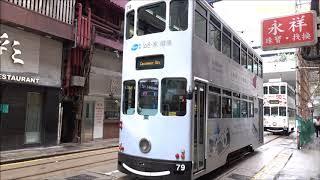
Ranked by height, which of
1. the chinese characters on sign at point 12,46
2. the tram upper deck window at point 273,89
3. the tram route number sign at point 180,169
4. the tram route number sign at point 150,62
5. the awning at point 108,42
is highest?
the awning at point 108,42

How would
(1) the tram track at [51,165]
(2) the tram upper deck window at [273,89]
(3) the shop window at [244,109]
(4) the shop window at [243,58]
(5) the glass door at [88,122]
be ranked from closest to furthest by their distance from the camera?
(1) the tram track at [51,165] < (3) the shop window at [244,109] < (4) the shop window at [243,58] < (5) the glass door at [88,122] < (2) the tram upper deck window at [273,89]

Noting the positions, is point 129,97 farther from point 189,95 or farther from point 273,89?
point 273,89

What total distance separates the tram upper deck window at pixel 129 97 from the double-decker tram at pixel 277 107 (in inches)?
812

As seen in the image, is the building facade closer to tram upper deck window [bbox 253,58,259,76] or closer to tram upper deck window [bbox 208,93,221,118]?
tram upper deck window [bbox 208,93,221,118]

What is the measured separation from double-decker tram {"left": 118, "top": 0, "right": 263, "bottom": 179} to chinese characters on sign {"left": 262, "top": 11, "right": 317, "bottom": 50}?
392 centimetres

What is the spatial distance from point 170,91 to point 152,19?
1.87m

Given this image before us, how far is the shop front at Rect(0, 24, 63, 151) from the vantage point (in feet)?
42.3

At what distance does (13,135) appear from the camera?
13.2 m

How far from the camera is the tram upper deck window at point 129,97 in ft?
26.6

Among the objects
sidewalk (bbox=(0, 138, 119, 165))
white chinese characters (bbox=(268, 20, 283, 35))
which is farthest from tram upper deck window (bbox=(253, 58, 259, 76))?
sidewalk (bbox=(0, 138, 119, 165))

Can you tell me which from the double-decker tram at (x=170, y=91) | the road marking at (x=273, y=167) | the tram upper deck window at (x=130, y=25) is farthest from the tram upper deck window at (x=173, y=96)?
the road marking at (x=273, y=167)

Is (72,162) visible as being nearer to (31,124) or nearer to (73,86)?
(31,124)

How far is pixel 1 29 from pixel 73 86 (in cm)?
446

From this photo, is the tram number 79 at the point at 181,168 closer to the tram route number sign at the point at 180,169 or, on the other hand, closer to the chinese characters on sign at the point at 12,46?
the tram route number sign at the point at 180,169
